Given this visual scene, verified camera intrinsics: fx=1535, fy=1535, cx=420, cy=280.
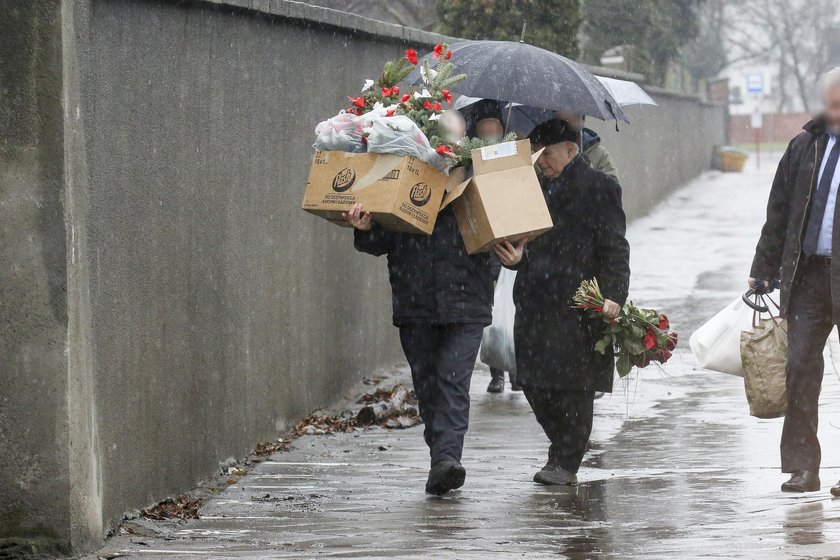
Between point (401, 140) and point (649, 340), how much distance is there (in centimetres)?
159

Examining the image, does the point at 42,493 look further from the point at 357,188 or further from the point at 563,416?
the point at 563,416

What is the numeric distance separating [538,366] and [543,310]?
10.5 inches

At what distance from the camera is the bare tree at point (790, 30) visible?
7725 centimetres

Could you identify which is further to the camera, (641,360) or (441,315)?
(641,360)

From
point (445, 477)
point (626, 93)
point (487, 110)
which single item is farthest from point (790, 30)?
point (445, 477)

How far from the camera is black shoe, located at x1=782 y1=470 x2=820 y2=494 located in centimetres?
673

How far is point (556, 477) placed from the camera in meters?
7.30

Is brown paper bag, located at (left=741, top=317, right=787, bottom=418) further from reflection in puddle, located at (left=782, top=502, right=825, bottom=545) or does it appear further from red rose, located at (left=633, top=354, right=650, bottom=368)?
reflection in puddle, located at (left=782, top=502, right=825, bottom=545)

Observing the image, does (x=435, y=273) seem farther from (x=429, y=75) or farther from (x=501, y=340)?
(x=501, y=340)

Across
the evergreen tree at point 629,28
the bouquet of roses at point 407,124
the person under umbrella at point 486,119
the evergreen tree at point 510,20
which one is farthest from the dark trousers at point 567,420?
the evergreen tree at point 629,28

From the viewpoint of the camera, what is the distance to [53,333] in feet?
17.8

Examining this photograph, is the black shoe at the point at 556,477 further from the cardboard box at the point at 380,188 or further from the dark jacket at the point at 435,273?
the cardboard box at the point at 380,188

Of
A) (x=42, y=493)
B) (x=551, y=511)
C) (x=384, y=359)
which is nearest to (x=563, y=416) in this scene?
(x=551, y=511)

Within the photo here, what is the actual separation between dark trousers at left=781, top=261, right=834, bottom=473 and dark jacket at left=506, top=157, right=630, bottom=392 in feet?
2.67
